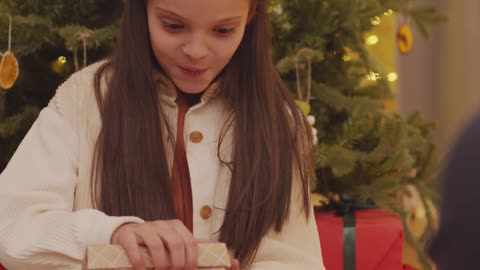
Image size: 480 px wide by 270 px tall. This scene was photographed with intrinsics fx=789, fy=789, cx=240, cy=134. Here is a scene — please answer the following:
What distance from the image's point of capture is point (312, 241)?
1.23 meters

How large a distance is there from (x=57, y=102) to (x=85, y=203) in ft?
0.53

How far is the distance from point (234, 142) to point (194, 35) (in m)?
0.19

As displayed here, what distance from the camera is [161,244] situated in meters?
0.90

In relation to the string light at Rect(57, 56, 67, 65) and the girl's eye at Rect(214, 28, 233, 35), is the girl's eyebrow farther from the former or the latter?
the string light at Rect(57, 56, 67, 65)

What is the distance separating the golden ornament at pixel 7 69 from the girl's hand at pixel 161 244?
66cm

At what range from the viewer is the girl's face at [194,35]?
3.63 feet

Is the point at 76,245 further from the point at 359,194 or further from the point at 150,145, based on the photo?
the point at 359,194

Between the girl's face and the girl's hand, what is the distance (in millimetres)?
290

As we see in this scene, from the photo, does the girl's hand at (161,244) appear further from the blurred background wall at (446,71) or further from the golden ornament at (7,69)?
the blurred background wall at (446,71)

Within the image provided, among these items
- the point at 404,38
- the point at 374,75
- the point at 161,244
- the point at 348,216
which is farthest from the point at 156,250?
the point at 404,38

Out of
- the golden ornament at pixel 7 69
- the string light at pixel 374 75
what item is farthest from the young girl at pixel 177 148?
the string light at pixel 374 75

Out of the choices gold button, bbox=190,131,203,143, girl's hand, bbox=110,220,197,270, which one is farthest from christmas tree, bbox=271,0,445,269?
girl's hand, bbox=110,220,197,270

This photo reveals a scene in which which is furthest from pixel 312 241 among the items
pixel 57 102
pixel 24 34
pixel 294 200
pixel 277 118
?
pixel 24 34

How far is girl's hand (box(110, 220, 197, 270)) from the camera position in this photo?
88 centimetres
